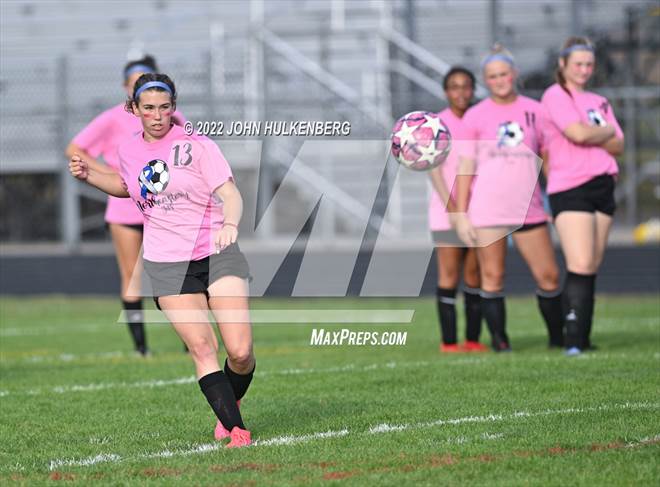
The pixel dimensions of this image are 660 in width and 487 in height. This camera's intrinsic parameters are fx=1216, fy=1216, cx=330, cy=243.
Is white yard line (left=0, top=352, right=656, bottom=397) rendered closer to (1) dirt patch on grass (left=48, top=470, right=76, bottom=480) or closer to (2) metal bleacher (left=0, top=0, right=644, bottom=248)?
(1) dirt patch on grass (left=48, top=470, right=76, bottom=480)

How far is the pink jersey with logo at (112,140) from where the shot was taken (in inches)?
379

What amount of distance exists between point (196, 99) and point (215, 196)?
1169cm

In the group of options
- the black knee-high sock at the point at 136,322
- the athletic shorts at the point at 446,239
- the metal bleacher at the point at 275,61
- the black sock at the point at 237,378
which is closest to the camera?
the black sock at the point at 237,378

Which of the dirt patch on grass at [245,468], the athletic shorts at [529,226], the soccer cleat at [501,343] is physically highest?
the athletic shorts at [529,226]

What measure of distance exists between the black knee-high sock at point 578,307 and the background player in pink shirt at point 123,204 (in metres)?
3.30

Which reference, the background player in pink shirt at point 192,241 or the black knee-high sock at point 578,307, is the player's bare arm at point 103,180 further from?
the black knee-high sock at point 578,307

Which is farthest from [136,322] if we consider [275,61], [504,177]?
[275,61]

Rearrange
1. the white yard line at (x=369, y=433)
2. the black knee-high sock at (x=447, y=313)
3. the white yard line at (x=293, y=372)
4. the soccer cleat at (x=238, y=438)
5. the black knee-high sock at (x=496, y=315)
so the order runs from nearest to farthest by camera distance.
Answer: the white yard line at (x=369, y=433) → the soccer cleat at (x=238, y=438) → the white yard line at (x=293, y=372) → the black knee-high sock at (x=496, y=315) → the black knee-high sock at (x=447, y=313)

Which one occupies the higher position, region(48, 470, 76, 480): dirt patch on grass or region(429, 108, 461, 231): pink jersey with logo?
region(429, 108, 461, 231): pink jersey with logo

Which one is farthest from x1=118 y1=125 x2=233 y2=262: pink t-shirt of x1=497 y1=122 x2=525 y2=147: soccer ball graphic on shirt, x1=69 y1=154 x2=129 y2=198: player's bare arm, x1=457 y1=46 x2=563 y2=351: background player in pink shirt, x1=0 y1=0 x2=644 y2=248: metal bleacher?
x1=0 y1=0 x2=644 y2=248: metal bleacher

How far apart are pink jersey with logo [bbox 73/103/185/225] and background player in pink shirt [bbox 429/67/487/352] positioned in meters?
2.14

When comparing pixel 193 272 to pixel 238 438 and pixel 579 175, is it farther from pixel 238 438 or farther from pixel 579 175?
pixel 579 175

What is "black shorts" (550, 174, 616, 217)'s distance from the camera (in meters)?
8.73

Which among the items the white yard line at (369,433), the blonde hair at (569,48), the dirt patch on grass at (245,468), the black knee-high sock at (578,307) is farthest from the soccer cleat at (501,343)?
the dirt patch on grass at (245,468)
